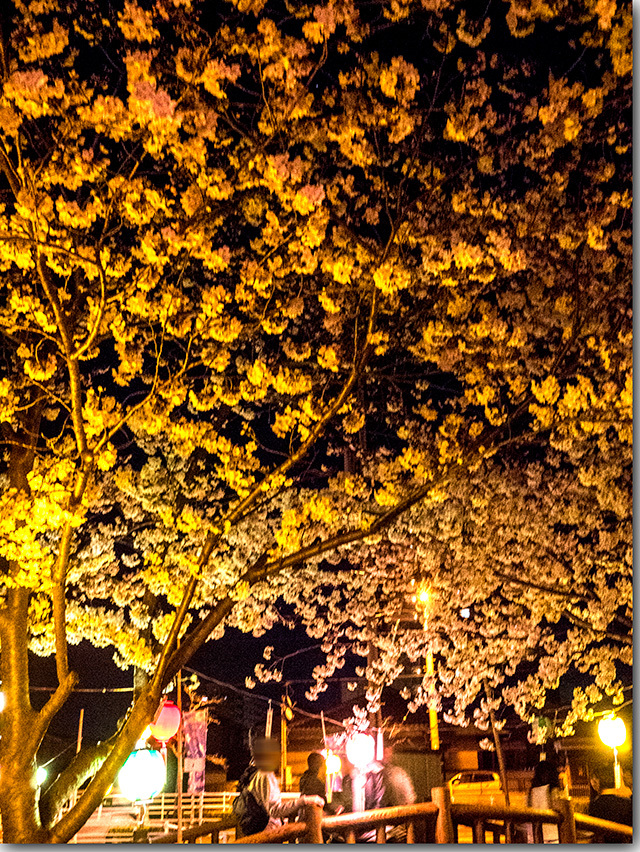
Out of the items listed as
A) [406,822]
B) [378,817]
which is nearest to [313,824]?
[378,817]

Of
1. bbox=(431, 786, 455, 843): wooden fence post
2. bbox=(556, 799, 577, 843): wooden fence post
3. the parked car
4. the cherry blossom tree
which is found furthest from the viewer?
the parked car

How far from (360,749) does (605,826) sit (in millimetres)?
6077

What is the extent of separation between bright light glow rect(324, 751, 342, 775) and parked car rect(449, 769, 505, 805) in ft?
9.07

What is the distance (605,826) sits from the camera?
5297 mm

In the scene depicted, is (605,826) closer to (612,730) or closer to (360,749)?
(612,730)

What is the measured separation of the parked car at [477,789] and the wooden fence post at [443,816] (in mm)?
9407

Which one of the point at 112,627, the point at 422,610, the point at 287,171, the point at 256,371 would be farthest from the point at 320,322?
the point at 422,610

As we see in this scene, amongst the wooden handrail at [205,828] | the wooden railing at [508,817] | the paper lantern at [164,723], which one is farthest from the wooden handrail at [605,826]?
the paper lantern at [164,723]

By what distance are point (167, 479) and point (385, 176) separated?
4211mm

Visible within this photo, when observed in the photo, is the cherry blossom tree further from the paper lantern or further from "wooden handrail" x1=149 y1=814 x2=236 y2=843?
the paper lantern

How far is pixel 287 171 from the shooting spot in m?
4.59

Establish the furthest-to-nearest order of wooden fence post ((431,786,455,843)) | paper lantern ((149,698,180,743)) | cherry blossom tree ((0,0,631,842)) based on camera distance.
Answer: paper lantern ((149,698,180,743))
wooden fence post ((431,786,455,843))
cherry blossom tree ((0,0,631,842))

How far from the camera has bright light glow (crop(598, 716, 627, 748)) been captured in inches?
308

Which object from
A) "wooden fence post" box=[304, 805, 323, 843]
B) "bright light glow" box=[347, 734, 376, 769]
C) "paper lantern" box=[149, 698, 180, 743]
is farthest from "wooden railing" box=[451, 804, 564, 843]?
"bright light glow" box=[347, 734, 376, 769]
